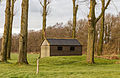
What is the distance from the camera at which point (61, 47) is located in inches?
1369

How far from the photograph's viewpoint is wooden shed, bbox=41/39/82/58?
34125mm

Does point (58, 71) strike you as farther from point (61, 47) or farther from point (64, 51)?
point (64, 51)

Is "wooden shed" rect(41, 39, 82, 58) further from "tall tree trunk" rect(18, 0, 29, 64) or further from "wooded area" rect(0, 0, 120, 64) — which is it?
"tall tree trunk" rect(18, 0, 29, 64)

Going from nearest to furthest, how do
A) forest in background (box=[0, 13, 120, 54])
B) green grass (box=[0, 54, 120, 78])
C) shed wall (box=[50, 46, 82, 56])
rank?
green grass (box=[0, 54, 120, 78])
shed wall (box=[50, 46, 82, 56])
forest in background (box=[0, 13, 120, 54])

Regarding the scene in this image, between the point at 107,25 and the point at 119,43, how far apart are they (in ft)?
23.5


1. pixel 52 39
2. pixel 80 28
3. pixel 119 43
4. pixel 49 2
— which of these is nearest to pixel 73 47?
pixel 52 39

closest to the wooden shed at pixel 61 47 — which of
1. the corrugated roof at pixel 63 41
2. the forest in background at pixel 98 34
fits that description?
the corrugated roof at pixel 63 41

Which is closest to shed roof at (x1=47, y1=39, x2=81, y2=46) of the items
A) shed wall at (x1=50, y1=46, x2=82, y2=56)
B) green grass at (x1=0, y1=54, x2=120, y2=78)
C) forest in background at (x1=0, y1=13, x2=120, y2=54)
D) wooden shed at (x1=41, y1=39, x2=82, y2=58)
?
wooden shed at (x1=41, y1=39, x2=82, y2=58)

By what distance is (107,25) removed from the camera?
61469mm

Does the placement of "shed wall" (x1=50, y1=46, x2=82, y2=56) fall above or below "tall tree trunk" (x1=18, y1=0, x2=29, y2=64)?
below

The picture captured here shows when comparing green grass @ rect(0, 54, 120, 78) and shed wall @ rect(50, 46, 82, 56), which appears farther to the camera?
shed wall @ rect(50, 46, 82, 56)

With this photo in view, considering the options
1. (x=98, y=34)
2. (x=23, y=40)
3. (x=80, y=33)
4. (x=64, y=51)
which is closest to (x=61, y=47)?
(x=64, y=51)

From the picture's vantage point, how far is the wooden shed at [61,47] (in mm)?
34125

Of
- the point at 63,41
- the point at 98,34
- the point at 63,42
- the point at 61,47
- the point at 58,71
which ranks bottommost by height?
the point at 58,71
